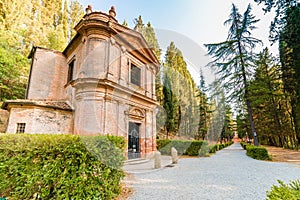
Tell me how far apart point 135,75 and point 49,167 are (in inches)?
405

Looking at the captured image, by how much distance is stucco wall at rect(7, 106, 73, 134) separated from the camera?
9.07m

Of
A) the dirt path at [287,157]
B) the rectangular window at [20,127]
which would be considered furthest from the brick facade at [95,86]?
the dirt path at [287,157]

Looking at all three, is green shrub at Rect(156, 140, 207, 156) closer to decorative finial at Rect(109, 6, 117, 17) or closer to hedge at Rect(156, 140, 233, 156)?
hedge at Rect(156, 140, 233, 156)

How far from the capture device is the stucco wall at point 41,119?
907 cm

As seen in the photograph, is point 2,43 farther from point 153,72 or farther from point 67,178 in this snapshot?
point 67,178

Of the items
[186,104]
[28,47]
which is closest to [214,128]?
[186,104]

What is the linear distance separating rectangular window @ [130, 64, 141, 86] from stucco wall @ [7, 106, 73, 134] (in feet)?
17.2

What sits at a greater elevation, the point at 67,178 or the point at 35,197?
the point at 67,178

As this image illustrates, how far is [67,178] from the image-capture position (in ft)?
11.5

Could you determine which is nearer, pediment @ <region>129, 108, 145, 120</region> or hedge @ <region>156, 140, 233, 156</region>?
pediment @ <region>129, 108, 145, 120</region>

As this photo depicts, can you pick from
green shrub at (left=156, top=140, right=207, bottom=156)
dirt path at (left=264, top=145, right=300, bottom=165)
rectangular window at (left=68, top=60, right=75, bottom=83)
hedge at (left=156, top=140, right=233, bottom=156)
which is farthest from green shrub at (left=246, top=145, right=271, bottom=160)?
rectangular window at (left=68, top=60, right=75, bottom=83)

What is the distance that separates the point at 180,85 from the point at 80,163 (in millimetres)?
26184

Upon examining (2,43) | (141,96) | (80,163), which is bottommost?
(80,163)

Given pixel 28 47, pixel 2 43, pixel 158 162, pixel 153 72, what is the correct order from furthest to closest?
pixel 28 47 < pixel 153 72 < pixel 2 43 < pixel 158 162
